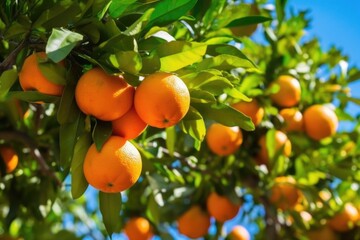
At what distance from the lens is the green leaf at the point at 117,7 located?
1302 millimetres

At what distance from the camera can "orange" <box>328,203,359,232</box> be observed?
2.74m

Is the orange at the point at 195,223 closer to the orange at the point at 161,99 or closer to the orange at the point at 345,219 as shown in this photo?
the orange at the point at 345,219

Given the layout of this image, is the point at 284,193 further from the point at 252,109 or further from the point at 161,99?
the point at 161,99

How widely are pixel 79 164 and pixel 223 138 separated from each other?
91cm

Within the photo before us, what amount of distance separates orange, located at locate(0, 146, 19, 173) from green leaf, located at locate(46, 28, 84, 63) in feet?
3.08

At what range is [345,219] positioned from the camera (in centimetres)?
274

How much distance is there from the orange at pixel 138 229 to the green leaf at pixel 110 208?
1.30 m

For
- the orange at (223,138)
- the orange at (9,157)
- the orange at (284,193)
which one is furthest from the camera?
the orange at (284,193)

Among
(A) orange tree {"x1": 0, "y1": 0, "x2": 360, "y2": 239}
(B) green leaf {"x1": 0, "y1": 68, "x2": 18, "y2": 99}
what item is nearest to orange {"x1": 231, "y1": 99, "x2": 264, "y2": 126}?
(A) orange tree {"x1": 0, "y1": 0, "x2": 360, "y2": 239}

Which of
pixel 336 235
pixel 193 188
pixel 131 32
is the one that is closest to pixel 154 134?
pixel 193 188

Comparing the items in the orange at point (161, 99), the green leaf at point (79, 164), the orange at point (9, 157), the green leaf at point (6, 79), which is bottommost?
the orange at point (9, 157)

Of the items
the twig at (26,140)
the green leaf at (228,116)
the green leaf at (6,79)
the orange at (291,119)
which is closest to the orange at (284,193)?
the orange at (291,119)

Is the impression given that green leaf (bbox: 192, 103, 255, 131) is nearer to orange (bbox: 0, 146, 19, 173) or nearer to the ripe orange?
orange (bbox: 0, 146, 19, 173)

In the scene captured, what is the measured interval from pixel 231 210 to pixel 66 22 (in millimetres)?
1378
